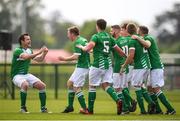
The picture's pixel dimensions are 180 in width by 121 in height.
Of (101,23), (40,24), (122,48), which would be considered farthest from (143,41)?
(40,24)

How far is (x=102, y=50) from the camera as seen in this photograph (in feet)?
71.6

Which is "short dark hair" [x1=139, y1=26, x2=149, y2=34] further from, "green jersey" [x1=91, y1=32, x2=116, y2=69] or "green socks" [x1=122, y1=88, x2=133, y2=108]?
"green socks" [x1=122, y1=88, x2=133, y2=108]

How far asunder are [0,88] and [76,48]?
13261mm

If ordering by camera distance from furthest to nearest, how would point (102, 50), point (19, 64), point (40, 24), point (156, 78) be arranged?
1. point (40, 24)
2. point (19, 64)
3. point (156, 78)
4. point (102, 50)

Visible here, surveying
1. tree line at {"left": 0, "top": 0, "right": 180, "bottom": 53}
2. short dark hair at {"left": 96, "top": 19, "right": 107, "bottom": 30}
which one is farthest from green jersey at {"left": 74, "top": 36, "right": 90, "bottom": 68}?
tree line at {"left": 0, "top": 0, "right": 180, "bottom": 53}

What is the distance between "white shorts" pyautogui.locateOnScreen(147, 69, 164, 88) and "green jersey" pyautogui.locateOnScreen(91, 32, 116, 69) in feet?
4.21

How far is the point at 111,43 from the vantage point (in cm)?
2198

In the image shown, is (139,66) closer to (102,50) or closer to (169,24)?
(102,50)

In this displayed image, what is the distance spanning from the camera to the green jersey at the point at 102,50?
21.8 m

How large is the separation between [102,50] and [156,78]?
1.67 m

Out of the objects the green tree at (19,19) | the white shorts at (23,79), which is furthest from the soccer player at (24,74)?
the green tree at (19,19)

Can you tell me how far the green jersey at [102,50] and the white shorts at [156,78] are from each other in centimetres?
128

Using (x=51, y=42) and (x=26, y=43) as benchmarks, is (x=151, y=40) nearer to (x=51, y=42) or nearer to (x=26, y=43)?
(x=26, y=43)

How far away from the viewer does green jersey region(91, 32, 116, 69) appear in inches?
857
